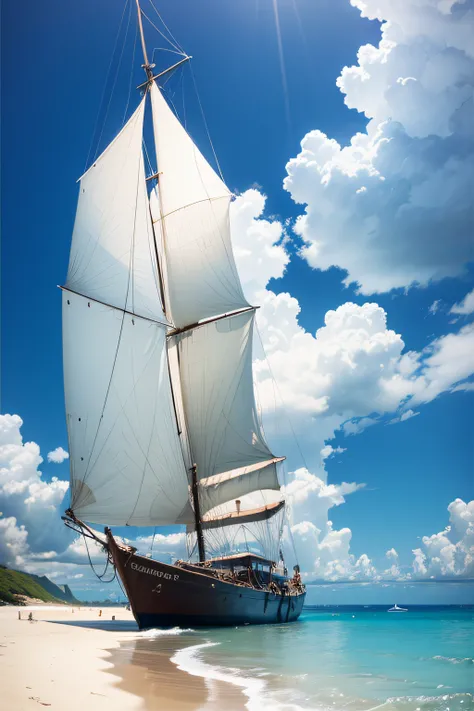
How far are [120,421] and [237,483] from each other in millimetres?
12797

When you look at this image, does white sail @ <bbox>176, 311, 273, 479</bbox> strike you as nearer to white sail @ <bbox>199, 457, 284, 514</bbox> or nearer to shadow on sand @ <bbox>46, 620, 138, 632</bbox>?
white sail @ <bbox>199, 457, 284, 514</bbox>

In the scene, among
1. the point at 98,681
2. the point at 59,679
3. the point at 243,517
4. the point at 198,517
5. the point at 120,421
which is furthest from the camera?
the point at 243,517

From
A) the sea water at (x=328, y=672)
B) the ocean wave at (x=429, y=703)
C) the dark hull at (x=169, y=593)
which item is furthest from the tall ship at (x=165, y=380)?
the ocean wave at (x=429, y=703)

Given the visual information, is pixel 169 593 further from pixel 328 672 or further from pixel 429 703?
pixel 429 703

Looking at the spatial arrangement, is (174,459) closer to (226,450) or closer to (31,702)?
(226,450)

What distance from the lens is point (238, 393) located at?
142ft

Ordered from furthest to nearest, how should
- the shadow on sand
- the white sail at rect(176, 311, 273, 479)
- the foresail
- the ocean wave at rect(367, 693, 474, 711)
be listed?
the foresail, the white sail at rect(176, 311, 273, 479), the shadow on sand, the ocean wave at rect(367, 693, 474, 711)

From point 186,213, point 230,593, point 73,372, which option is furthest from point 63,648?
point 186,213

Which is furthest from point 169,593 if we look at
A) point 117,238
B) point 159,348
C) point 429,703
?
point 117,238

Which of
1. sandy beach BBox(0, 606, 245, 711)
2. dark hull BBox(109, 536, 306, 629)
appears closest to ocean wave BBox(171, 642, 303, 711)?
sandy beach BBox(0, 606, 245, 711)

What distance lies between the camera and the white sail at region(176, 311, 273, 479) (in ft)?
138

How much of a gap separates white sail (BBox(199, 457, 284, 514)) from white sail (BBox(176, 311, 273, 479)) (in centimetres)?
74

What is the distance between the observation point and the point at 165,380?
37.6m

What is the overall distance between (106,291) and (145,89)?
22.6 meters
